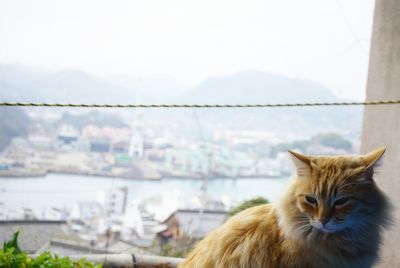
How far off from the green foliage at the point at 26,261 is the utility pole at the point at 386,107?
4.68ft

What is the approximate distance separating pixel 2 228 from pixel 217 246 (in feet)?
5.80

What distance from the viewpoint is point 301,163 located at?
5.44 feet

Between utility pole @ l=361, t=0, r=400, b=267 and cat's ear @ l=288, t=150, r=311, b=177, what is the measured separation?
0.96m

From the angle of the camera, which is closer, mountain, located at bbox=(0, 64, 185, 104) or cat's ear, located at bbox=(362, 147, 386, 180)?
cat's ear, located at bbox=(362, 147, 386, 180)

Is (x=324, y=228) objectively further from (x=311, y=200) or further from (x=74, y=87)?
(x=74, y=87)

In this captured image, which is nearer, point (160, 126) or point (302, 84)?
point (160, 126)

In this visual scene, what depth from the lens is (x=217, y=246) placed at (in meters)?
1.73

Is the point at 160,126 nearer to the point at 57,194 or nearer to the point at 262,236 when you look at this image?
the point at 57,194

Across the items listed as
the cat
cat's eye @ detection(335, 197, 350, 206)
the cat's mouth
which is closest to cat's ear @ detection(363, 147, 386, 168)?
the cat

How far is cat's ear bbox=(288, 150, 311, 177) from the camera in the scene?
5.43 feet

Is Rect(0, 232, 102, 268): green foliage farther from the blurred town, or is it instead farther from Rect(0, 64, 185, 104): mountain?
Rect(0, 64, 185, 104): mountain

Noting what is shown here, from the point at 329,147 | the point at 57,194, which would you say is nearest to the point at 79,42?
the point at 57,194

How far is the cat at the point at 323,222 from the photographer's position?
156cm

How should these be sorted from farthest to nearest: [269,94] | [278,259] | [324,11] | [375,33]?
[269,94] → [324,11] → [375,33] → [278,259]
